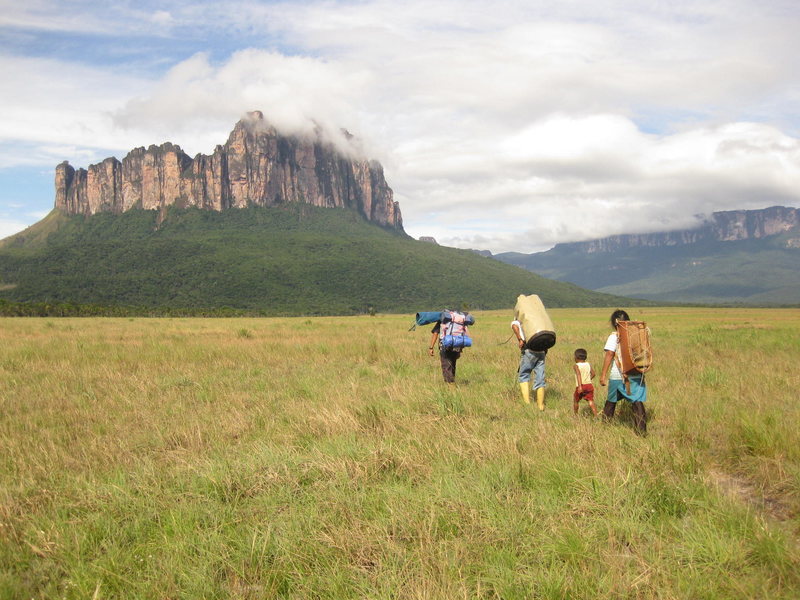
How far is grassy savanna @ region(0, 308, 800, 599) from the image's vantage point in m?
2.75

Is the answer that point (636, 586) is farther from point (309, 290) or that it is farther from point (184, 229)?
point (184, 229)

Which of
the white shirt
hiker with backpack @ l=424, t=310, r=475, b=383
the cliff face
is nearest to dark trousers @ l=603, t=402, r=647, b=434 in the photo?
the white shirt

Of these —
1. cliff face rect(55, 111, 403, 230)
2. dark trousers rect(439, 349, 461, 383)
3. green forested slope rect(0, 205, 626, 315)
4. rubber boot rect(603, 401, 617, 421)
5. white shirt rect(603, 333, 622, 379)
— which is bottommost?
rubber boot rect(603, 401, 617, 421)

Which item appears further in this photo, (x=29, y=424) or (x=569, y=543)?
(x=29, y=424)

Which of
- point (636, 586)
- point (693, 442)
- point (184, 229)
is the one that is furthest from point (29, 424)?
point (184, 229)

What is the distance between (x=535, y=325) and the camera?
7379 mm

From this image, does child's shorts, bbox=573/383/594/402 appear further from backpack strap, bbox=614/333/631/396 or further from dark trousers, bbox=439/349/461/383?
dark trousers, bbox=439/349/461/383

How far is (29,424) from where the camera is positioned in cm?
606

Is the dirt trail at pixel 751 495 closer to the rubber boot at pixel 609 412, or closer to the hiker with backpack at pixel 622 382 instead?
the hiker with backpack at pixel 622 382

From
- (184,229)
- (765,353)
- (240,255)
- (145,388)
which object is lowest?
(765,353)

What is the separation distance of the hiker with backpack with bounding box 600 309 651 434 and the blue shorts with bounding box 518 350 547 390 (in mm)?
1368

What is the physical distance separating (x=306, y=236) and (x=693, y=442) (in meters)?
158

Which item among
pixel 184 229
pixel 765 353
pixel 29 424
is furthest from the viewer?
pixel 184 229

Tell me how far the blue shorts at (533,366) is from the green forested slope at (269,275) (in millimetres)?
94718
